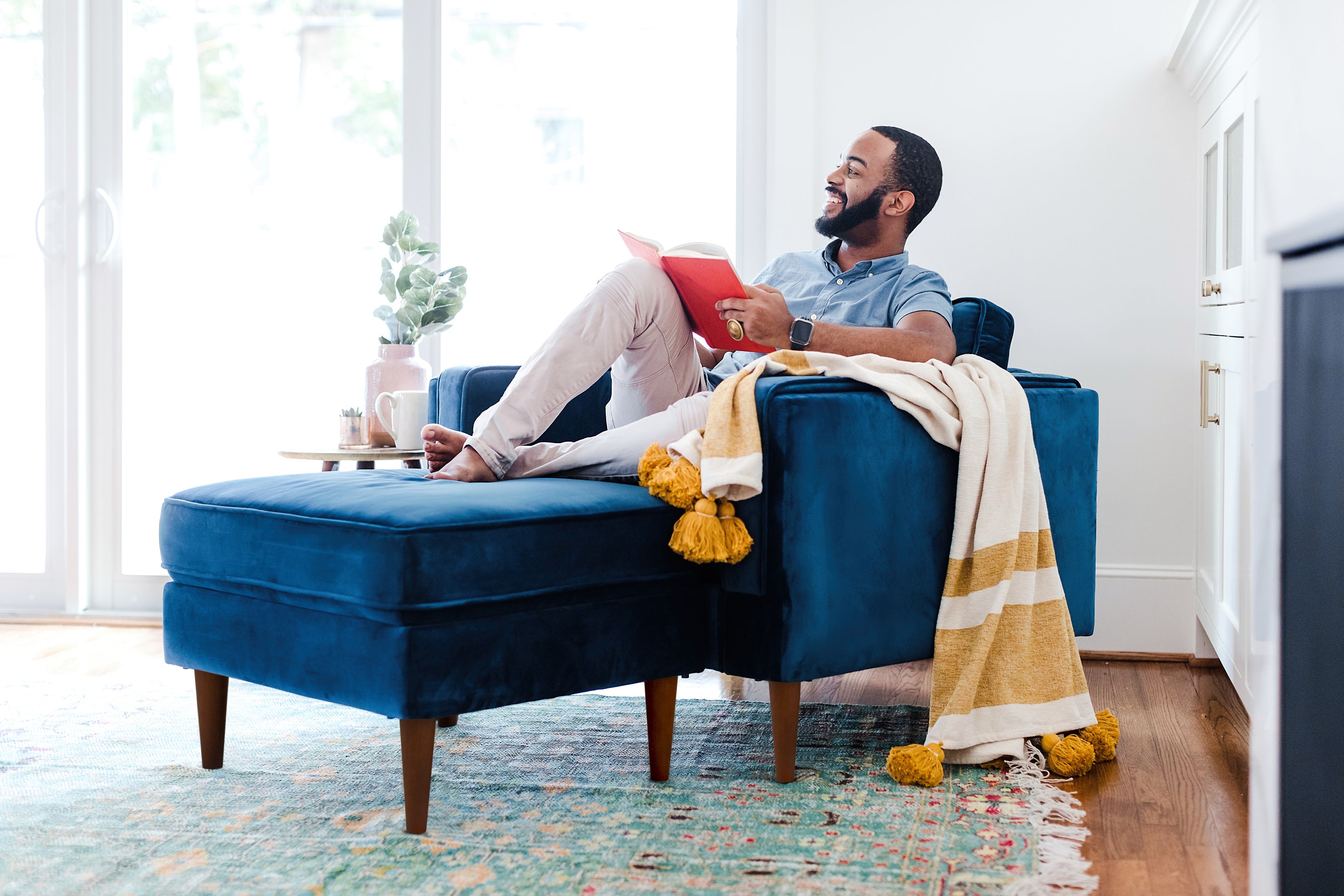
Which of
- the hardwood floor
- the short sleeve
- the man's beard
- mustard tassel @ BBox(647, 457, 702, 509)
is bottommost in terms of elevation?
the hardwood floor

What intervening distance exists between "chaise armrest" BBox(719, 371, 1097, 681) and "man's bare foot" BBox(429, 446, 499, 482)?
39cm

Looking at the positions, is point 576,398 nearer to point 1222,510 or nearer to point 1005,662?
point 1005,662

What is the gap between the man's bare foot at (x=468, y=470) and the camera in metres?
1.68

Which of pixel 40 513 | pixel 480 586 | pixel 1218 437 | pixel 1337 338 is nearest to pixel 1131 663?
pixel 1218 437

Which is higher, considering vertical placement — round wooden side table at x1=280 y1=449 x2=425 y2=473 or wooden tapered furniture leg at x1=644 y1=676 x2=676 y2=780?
round wooden side table at x1=280 y1=449 x2=425 y2=473

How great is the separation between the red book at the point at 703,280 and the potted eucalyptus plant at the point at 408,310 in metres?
0.61

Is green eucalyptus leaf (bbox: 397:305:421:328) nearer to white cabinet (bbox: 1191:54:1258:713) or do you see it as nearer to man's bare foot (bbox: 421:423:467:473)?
man's bare foot (bbox: 421:423:467:473)

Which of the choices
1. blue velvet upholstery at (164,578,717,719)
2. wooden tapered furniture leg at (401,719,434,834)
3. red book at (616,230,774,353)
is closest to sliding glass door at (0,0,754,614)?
red book at (616,230,774,353)

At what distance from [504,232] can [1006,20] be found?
1294 mm

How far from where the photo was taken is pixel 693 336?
196 centimetres

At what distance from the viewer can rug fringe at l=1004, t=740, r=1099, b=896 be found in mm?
1262

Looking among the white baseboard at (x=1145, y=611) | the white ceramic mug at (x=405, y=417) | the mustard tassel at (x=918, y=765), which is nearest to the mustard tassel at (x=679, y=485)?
the mustard tassel at (x=918, y=765)

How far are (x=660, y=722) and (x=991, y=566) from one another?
0.53 metres

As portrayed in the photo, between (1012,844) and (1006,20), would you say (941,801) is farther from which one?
(1006,20)
